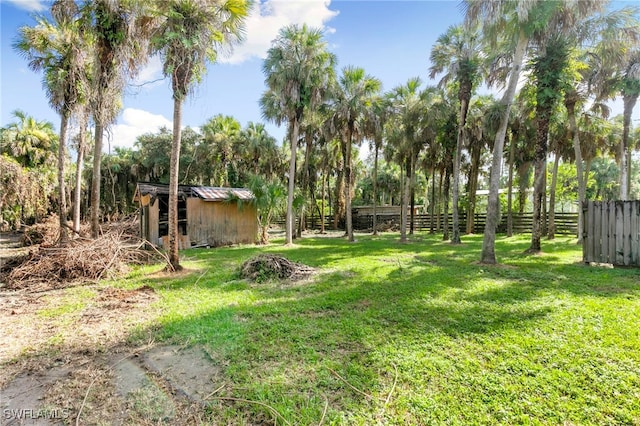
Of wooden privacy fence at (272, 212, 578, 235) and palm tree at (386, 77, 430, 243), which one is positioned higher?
palm tree at (386, 77, 430, 243)

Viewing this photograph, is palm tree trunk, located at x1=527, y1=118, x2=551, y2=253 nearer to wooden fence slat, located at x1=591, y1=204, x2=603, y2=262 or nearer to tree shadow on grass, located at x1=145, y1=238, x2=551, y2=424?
wooden fence slat, located at x1=591, y1=204, x2=603, y2=262

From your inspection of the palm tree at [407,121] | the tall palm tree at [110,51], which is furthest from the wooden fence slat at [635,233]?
the tall palm tree at [110,51]

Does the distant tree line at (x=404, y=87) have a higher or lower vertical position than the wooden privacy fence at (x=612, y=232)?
higher

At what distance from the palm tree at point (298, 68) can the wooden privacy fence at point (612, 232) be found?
1088 cm

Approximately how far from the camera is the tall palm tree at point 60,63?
10.2 metres

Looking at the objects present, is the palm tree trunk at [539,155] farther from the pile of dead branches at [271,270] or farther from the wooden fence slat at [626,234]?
the pile of dead branches at [271,270]

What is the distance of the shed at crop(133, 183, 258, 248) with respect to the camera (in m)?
13.5

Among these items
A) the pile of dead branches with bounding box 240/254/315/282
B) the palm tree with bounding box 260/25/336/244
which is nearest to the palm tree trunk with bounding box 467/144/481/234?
the palm tree with bounding box 260/25/336/244

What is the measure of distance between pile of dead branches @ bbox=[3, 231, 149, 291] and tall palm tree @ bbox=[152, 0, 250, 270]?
1.36 metres

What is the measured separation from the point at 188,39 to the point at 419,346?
8.33 meters

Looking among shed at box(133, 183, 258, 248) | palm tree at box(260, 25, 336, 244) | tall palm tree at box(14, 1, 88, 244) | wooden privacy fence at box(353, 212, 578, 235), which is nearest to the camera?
tall palm tree at box(14, 1, 88, 244)

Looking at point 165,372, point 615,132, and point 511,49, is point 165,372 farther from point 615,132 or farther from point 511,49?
point 615,132

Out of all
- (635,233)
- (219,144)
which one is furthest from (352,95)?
(219,144)

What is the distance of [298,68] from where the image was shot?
1383cm
